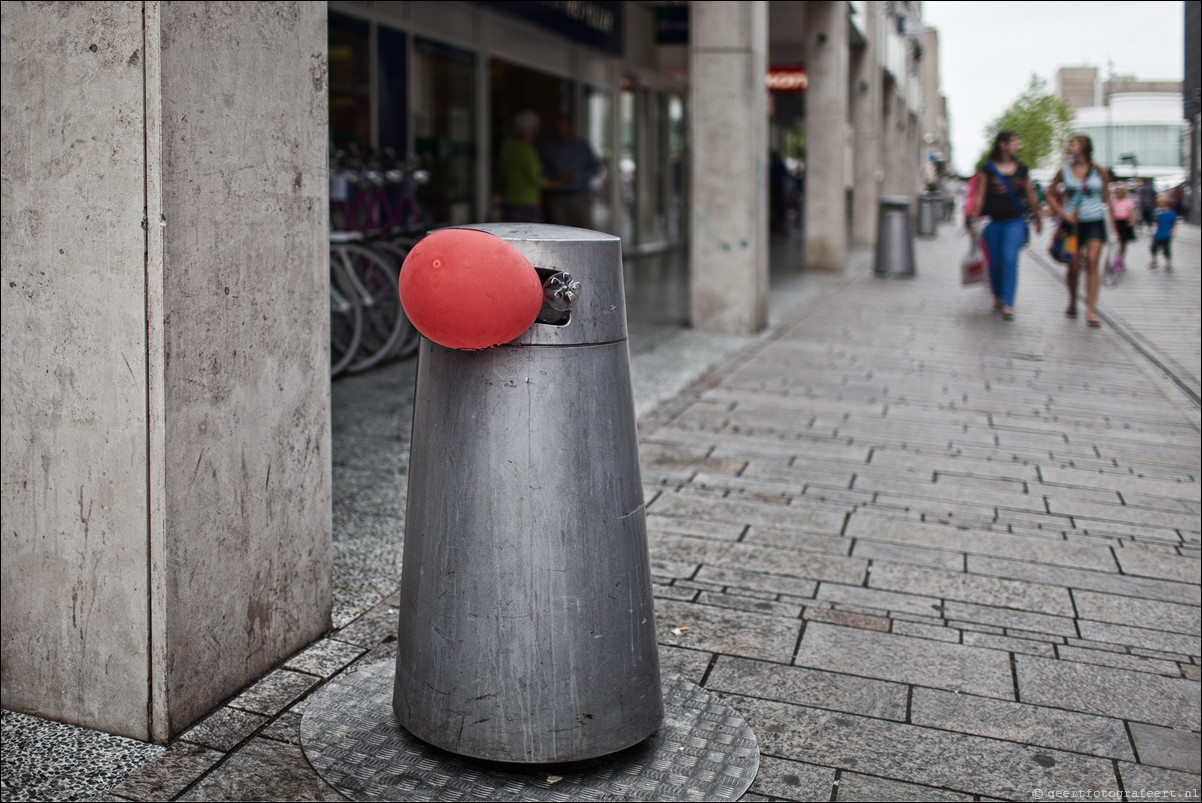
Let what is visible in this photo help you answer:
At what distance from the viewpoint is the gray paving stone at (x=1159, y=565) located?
12.7 ft

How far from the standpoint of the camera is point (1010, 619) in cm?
345

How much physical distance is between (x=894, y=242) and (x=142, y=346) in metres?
15.1

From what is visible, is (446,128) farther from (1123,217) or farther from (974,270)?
(1123,217)

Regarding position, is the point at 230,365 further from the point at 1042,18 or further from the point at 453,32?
the point at 453,32

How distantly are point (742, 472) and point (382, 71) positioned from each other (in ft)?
25.7

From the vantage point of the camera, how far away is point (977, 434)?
603cm

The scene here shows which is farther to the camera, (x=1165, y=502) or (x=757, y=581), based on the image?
(x=1165, y=502)

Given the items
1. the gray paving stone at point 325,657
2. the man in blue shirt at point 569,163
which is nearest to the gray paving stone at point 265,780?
the gray paving stone at point 325,657

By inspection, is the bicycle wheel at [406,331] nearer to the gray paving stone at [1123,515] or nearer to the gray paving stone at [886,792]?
the gray paving stone at [1123,515]

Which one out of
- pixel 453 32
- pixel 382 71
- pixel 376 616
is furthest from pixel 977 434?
pixel 453 32

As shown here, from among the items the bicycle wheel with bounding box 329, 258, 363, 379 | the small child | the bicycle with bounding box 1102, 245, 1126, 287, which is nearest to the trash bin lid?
the small child

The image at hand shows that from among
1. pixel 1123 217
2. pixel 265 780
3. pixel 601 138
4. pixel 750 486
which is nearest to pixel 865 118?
pixel 601 138

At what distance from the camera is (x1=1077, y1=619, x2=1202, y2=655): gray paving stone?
128 inches

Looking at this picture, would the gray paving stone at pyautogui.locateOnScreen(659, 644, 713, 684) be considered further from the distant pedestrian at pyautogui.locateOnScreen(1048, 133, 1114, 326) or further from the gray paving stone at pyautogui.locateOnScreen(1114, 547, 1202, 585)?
the distant pedestrian at pyautogui.locateOnScreen(1048, 133, 1114, 326)
